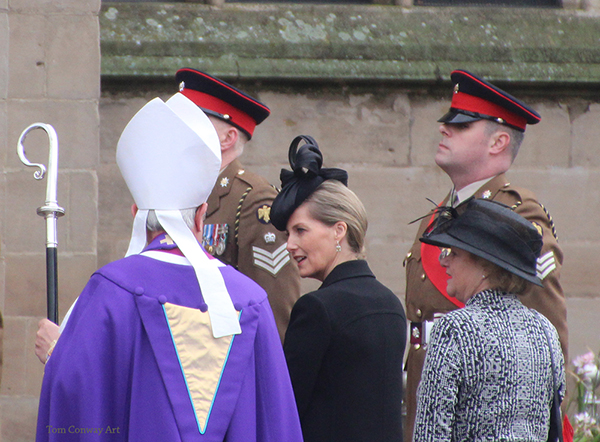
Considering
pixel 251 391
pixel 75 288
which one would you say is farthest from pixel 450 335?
pixel 75 288

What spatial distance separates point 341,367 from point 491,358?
513 millimetres

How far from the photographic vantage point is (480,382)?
7.80 ft

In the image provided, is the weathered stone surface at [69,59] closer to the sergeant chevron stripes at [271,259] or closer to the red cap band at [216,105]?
the red cap band at [216,105]

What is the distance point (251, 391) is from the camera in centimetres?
220

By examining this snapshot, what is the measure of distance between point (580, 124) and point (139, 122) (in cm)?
401

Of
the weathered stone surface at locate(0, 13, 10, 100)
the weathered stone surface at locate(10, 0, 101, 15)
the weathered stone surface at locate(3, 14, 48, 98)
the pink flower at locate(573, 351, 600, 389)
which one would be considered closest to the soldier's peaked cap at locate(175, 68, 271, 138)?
the weathered stone surface at locate(10, 0, 101, 15)

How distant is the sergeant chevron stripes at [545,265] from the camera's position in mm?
3541

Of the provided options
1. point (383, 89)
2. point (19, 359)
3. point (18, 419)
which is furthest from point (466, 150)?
point (18, 419)

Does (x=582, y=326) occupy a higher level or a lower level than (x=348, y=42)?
lower

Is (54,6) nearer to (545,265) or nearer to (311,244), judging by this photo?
(311,244)

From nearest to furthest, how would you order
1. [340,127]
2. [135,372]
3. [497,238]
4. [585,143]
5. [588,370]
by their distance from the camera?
[135,372] < [497,238] < [588,370] < [340,127] < [585,143]

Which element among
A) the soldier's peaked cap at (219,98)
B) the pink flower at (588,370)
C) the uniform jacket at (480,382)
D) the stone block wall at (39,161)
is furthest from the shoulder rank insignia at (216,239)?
the pink flower at (588,370)

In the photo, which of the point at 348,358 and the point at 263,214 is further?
the point at 263,214

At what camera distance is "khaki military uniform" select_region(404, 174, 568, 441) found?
353 centimetres
